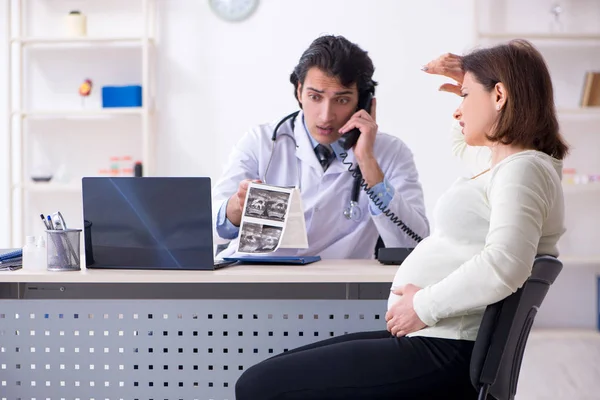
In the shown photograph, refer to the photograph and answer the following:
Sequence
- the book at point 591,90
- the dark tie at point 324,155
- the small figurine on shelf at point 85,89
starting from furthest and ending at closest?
the small figurine on shelf at point 85,89 < the book at point 591,90 < the dark tie at point 324,155

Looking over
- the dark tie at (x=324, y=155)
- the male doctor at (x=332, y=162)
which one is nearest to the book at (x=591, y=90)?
the male doctor at (x=332, y=162)

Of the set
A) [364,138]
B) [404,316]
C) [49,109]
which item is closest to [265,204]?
[364,138]

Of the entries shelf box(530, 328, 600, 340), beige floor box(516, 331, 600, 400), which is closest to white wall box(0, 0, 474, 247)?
shelf box(530, 328, 600, 340)

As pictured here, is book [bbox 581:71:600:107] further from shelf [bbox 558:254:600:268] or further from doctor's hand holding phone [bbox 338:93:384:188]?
doctor's hand holding phone [bbox 338:93:384:188]

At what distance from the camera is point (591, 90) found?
455 cm

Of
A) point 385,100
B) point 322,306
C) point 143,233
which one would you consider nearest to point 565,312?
point 385,100

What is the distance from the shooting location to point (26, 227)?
487 centimetres

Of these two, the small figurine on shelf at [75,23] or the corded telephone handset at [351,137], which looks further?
the small figurine on shelf at [75,23]

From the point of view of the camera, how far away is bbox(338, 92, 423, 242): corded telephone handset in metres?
2.42

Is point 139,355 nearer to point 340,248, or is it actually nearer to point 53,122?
point 340,248

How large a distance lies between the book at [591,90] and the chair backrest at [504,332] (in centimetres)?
346

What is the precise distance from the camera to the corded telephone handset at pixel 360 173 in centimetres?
242

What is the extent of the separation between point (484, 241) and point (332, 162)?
47.6 inches

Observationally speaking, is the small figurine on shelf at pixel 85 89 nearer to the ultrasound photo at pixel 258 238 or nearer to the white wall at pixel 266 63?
the white wall at pixel 266 63
